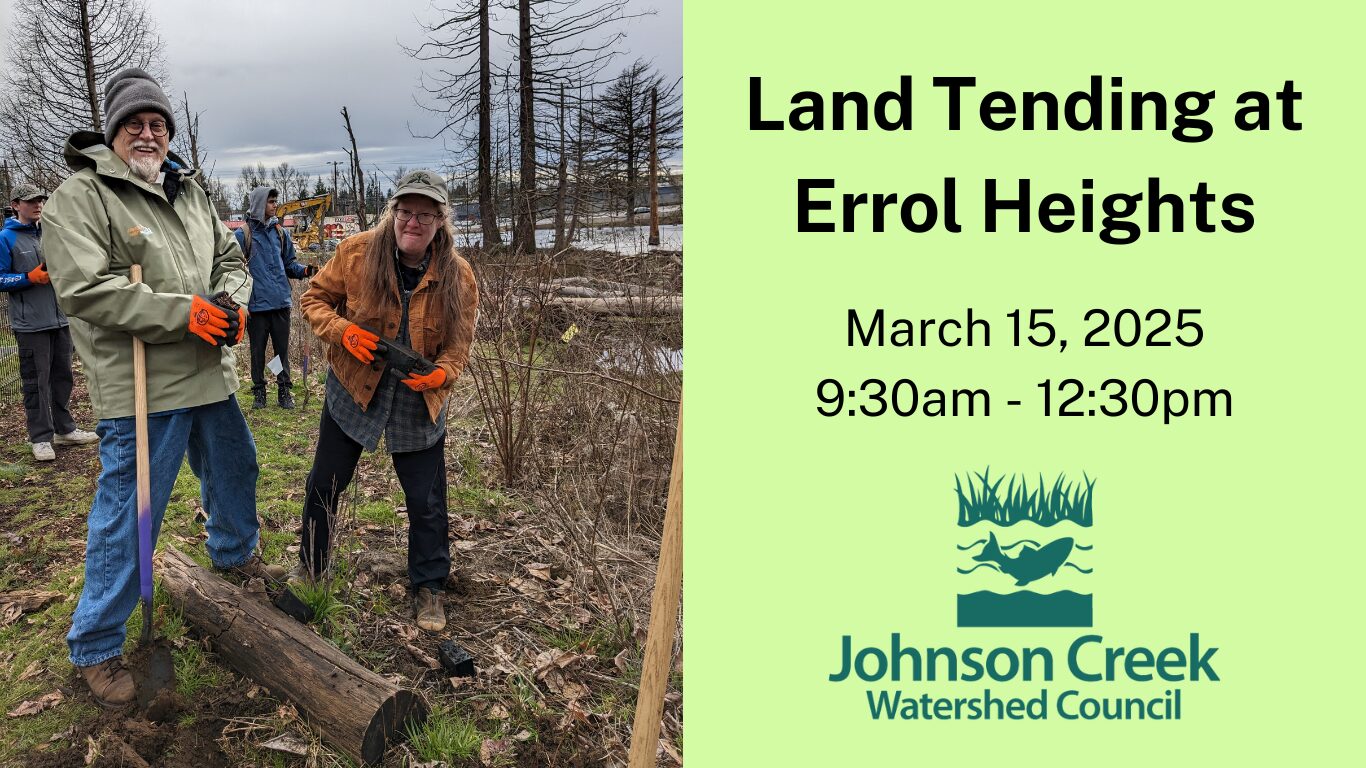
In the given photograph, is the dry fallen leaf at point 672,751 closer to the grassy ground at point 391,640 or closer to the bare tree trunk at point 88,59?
the grassy ground at point 391,640

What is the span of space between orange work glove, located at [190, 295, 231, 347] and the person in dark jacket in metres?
4.22

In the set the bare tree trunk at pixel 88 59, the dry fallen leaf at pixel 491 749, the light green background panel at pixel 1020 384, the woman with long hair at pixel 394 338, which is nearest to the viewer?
the light green background panel at pixel 1020 384

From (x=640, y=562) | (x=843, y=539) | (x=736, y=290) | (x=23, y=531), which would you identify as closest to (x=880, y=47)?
(x=736, y=290)

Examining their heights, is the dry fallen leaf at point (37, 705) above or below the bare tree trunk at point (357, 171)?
below

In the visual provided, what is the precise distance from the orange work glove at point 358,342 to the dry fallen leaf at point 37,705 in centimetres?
169

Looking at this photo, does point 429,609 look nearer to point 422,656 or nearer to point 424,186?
point 422,656

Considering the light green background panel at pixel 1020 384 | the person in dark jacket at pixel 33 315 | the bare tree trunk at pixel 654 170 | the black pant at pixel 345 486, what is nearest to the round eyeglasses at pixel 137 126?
the black pant at pixel 345 486

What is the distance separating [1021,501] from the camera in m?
1.68

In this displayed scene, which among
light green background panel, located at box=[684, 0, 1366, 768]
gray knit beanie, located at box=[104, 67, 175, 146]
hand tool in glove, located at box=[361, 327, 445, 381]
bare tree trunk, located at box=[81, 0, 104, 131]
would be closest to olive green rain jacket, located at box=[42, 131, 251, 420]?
gray knit beanie, located at box=[104, 67, 175, 146]

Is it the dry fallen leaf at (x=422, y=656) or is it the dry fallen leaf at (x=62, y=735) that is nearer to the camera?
the dry fallen leaf at (x=62, y=735)

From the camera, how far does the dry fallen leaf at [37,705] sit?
310cm

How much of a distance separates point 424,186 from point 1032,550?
8.80 ft

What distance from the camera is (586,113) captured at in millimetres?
12891

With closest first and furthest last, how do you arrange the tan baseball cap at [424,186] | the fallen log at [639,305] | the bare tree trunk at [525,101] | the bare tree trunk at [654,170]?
the tan baseball cap at [424,186]
the fallen log at [639,305]
the bare tree trunk at [654,170]
the bare tree trunk at [525,101]
